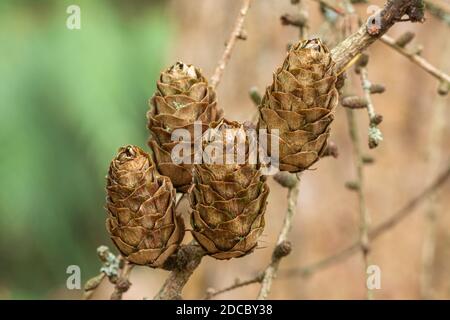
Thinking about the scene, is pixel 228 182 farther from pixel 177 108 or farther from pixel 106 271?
pixel 106 271

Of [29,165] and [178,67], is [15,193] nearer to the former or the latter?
[29,165]

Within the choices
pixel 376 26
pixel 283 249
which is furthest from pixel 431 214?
pixel 376 26

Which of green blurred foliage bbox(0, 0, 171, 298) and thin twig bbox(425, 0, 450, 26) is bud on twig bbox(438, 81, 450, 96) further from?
green blurred foliage bbox(0, 0, 171, 298)

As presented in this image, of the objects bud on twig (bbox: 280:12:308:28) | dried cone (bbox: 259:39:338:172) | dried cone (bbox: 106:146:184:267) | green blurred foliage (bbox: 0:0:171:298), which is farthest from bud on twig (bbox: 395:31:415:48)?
green blurred foliage (bbox: 0:0:171:298)

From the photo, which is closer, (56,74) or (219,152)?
(219,152)

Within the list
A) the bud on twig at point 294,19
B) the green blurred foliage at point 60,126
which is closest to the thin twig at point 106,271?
the bud on twig at point 294,19

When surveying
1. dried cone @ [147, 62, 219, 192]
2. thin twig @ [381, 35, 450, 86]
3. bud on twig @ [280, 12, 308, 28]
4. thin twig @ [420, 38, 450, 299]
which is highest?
bud on twig @ [280, 12, 308, 28]
